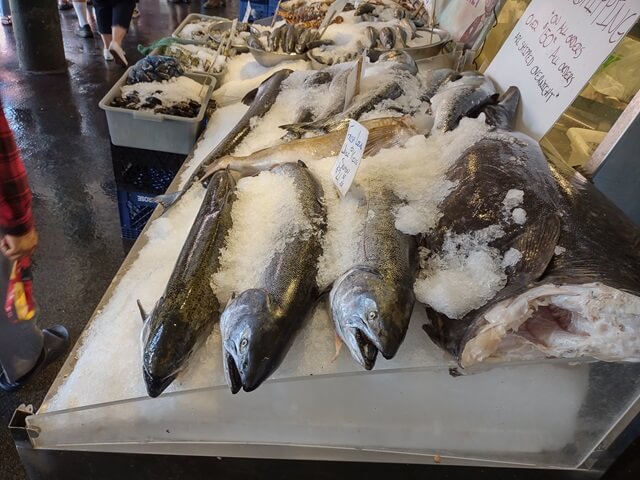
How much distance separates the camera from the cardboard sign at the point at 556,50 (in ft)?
5.68

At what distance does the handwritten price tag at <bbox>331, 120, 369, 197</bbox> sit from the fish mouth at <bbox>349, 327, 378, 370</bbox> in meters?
0.53

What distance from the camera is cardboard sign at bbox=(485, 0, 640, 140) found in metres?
1.73

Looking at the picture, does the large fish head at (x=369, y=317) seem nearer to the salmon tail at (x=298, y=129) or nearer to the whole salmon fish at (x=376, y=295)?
→ the whole salmon fish at (x=376, y=295)

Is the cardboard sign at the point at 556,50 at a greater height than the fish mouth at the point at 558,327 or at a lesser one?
greater

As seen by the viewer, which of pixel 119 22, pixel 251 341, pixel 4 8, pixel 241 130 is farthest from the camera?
pixel 4 8

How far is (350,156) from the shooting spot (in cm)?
154

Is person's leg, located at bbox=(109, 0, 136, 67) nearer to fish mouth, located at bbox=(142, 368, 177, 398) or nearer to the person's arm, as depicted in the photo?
the person's arm

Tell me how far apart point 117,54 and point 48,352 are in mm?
4525

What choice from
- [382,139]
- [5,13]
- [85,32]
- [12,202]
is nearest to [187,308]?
[382,139]

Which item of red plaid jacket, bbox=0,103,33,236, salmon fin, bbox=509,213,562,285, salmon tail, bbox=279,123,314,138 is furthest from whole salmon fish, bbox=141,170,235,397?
red plaid jacket, bbox=0,103,33,236

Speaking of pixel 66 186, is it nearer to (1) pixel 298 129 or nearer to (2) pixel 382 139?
(1) pixel 298 129

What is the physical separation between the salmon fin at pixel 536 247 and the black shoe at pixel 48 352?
93.6 inches

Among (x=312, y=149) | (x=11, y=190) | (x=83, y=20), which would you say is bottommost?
(x=83, y=20)

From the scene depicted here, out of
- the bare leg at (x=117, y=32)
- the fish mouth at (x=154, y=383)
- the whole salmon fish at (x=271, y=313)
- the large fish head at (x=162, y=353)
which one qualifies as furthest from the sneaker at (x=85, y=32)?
the fish mouth at (x=154, y=383)
